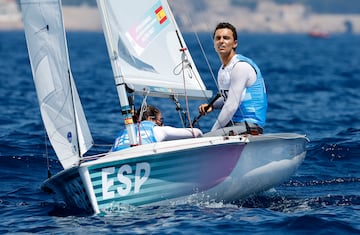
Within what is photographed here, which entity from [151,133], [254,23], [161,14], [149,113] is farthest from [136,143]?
[254,23]

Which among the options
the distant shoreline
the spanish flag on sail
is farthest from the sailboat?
the distant shoreline

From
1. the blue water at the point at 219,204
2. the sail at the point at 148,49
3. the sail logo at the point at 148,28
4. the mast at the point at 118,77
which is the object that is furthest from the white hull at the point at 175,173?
the sail logo at the point at 148,28

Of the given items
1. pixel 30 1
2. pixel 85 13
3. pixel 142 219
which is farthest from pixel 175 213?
pixel 85 13

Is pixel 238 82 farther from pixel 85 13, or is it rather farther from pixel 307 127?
pixel 85 13

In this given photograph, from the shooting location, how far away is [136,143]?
8.57m

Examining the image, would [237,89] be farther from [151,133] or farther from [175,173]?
[175,173]

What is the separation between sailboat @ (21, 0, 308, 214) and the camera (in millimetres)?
8273

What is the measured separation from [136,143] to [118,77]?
710 mm

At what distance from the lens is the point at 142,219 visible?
26.8 feet

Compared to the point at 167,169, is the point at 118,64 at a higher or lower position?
higher

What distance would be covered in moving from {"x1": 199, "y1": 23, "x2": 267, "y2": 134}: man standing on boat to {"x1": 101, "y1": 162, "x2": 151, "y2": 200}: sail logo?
1.25 meters

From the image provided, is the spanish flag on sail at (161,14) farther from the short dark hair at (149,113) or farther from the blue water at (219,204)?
the blue water at (219,204)

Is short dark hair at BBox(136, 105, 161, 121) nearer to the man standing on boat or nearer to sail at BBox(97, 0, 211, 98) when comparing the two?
sail at BBox(97, 0, 211, 98)

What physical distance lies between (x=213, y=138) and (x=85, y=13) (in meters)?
183
